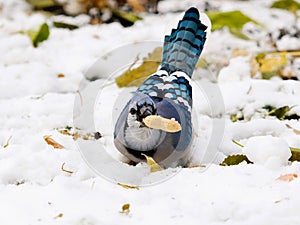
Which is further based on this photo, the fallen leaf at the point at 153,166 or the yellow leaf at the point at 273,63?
the yellow leaf at the point at 273,63

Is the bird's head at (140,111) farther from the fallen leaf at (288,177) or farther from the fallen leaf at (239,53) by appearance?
the fallen leaf at (239,53)

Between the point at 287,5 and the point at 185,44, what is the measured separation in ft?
5.94

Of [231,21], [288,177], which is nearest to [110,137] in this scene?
[288,177]

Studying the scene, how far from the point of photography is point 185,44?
2475 millimetres

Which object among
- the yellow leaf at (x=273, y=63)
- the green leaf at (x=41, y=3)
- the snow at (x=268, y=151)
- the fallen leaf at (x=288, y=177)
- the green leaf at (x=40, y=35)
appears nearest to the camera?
the fallen leaf at (x=288, y=177)

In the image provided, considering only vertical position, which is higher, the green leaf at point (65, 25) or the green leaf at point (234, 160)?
the green leaf at point (234, 160)

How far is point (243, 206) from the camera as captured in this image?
5.36ft

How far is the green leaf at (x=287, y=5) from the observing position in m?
3.96

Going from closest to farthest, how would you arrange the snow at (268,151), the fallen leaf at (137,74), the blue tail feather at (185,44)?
the snow at (268,151) → the blue tail feather at (185,44) → the fallen leaf at (137,74)

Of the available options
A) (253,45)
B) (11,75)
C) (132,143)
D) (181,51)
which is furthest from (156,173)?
(253,45)

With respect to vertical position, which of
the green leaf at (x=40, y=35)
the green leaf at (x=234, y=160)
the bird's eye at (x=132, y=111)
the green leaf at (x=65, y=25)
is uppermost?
the bird's eye at (x=132, y=111)

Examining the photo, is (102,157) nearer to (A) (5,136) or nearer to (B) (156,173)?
(B) (156,173)

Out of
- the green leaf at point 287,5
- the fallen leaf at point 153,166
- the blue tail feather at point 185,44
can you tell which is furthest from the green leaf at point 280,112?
the green leaf at point 287,5

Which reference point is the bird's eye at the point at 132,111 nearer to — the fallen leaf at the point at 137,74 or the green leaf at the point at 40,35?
the fallen leaf at the point at 137,74
